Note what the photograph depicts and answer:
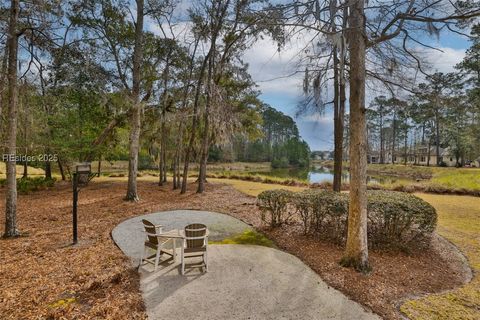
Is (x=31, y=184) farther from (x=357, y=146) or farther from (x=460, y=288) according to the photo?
(x=460, y=288)

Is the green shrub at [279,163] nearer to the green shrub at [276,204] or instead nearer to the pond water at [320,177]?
the pond water at [320,177]

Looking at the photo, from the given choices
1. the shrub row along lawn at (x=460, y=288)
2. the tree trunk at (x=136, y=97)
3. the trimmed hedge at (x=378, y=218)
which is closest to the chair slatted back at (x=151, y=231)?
the trimmed hedge at (x=378, y=218)

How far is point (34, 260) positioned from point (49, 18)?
5.16 m

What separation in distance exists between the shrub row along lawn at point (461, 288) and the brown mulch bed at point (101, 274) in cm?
20

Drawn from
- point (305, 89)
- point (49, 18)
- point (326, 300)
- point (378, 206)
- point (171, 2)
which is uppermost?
point (171, 2)

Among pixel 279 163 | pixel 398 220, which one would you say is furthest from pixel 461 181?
pixel 279 163

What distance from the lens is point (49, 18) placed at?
18.7ft

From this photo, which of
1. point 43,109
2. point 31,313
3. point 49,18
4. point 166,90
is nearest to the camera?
point 31,313

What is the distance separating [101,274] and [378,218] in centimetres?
489

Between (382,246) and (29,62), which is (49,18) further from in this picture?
(382,246)

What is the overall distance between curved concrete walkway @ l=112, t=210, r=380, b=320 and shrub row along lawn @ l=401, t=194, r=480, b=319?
0.76 metres

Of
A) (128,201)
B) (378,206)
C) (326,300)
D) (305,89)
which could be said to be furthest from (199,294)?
(128,201)

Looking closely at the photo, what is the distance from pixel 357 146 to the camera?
3906mm

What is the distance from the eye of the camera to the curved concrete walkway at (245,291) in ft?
9.70
